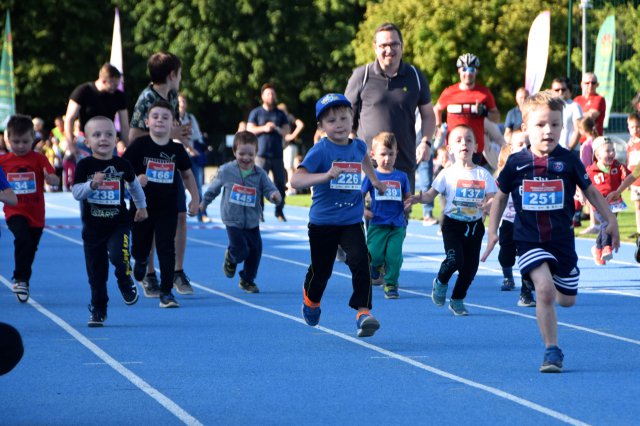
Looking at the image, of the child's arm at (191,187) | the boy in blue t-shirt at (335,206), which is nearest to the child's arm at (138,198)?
the child's arm at (191,187)

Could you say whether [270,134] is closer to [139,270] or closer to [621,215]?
[621,215]

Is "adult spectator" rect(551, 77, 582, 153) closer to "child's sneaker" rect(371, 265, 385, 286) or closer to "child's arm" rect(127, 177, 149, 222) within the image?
"child's sneaker" rect(371, 265, 385, 286)

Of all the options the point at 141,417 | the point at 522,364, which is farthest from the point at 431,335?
the point at 141,417

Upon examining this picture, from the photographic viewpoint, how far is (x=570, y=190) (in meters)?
7.88

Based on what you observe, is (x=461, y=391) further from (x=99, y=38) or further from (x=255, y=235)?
(x=99, y=38)

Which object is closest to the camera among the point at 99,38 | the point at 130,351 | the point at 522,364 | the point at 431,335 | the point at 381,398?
the point at 381,398

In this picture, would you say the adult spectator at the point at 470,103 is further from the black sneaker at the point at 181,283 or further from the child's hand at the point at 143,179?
the child's hand at the point at 143,179

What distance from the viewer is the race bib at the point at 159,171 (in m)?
10.9

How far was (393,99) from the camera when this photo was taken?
40.3 ft

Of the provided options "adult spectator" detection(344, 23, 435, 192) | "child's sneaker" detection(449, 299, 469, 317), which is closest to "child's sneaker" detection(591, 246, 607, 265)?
"adult spectator" detection(344, 23, 435, 192)

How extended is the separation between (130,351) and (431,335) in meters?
2.09

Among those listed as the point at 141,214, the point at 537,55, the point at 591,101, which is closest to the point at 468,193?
the point at 141,214

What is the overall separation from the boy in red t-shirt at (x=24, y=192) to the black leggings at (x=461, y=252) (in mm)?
3420

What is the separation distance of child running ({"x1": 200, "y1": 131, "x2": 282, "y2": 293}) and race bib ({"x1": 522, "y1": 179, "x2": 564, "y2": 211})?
4683mm
